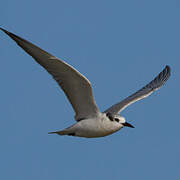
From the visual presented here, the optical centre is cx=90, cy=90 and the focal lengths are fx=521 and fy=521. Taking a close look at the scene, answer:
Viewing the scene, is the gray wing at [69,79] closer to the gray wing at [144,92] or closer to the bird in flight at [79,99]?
the bird in flight at [79,99]

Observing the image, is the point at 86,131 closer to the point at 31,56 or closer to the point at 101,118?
the point at 101,118

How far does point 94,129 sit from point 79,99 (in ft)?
2.67

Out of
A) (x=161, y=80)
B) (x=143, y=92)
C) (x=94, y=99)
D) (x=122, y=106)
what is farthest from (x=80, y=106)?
(x=161, y=80)

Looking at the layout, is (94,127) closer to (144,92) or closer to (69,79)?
(69,79)

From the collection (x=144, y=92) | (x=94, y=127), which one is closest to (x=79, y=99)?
(x=94, y=127)

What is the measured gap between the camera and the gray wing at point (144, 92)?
14155mm

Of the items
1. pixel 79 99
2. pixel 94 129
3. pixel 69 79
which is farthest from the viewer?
pixel 94 129

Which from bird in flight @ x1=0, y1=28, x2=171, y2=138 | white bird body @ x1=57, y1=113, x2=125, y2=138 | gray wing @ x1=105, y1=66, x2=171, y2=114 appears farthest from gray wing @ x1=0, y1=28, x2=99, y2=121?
gray wing @ x1=105, y1=66, x2=171, y2=114

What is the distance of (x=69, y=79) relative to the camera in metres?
11.8

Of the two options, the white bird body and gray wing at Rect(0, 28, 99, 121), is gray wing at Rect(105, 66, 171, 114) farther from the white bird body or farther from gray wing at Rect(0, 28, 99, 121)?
gray wing at Rect(0, 28, 99, 121)

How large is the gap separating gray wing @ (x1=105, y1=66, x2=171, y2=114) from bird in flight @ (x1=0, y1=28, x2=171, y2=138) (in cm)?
8

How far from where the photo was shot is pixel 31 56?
438 inches

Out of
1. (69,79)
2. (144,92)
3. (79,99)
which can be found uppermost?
(144,92)

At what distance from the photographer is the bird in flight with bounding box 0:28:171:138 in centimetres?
1112
